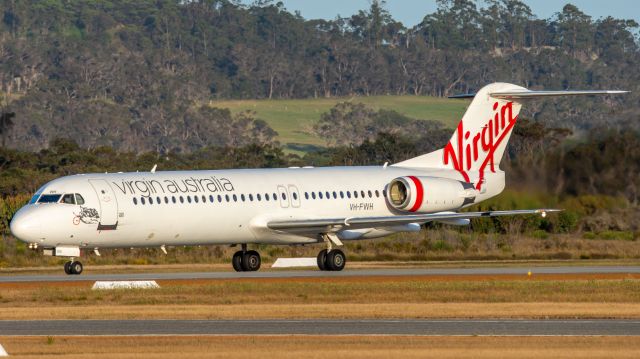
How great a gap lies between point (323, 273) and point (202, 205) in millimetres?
3935

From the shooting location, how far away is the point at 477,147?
4391 centimetres

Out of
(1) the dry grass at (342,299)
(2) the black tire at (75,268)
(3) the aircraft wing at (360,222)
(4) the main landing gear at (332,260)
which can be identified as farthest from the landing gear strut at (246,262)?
(1) the dry grass at (342,299)

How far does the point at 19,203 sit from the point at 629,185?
27293 mm

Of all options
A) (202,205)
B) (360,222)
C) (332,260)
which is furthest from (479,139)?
(202,205)

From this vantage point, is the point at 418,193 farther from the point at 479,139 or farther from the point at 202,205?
the point at 202,205

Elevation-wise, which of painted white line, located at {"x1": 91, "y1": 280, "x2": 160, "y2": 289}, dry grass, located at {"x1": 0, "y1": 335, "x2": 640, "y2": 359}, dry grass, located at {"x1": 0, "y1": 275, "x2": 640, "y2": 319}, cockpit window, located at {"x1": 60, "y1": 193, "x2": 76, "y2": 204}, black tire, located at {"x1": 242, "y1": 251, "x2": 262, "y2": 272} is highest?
cockpit window, located at {"x1": 60, "y1": 193, "x2": 76, "y2": 204}

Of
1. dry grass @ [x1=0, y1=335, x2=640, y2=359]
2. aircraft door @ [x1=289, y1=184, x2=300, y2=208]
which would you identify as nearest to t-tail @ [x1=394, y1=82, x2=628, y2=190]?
aircraft door @ [x1=289, y1=184, x2=300, y2=208]

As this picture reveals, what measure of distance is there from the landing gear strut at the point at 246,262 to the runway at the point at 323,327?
14947 millimetres

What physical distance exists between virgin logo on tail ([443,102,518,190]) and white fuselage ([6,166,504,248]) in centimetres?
47

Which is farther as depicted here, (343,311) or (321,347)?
(343,311)

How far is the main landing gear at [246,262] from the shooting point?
132 ft

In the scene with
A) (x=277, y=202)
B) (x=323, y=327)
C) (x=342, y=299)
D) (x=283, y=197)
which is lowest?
(x=342, y=299)

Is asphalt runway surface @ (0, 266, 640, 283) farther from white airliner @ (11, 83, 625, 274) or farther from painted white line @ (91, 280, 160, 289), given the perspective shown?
painted white line @ (91, 280, 160, 289)

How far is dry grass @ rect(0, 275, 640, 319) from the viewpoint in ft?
86.0
